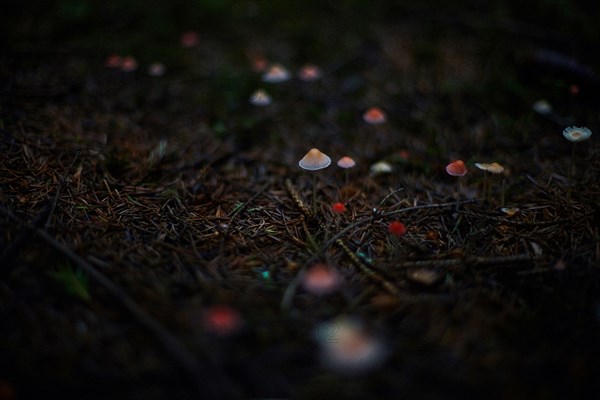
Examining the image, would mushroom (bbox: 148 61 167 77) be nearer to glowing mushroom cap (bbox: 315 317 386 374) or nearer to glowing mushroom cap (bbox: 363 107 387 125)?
glowing mushroom cap (bbox: 363 107 387 125)

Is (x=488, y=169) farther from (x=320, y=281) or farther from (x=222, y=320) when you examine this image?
(x=222, y=320)

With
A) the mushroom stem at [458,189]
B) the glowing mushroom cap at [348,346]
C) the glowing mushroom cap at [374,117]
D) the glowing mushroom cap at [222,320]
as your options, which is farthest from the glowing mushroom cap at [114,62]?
the glowing mushroom cap at [348,346]

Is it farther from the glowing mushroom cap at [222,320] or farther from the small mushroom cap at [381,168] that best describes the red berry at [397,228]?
the glowing mushroom cap at [222,320]

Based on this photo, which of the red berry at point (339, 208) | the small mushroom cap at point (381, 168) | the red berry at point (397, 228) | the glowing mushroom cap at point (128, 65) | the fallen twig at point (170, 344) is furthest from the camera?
the glowing mushroom cap at point (128, 65)

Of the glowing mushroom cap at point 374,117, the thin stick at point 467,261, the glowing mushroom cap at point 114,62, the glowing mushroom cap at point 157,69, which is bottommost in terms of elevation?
the glowing mushroom cap at point 374,117

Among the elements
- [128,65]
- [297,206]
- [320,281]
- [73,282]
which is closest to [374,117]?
[297,206]

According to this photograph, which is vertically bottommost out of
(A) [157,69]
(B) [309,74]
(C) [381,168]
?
(C) [381,168]

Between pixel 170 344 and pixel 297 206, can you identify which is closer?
pixel 170 344

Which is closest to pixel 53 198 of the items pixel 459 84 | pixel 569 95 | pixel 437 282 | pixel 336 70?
pixel 437 282
